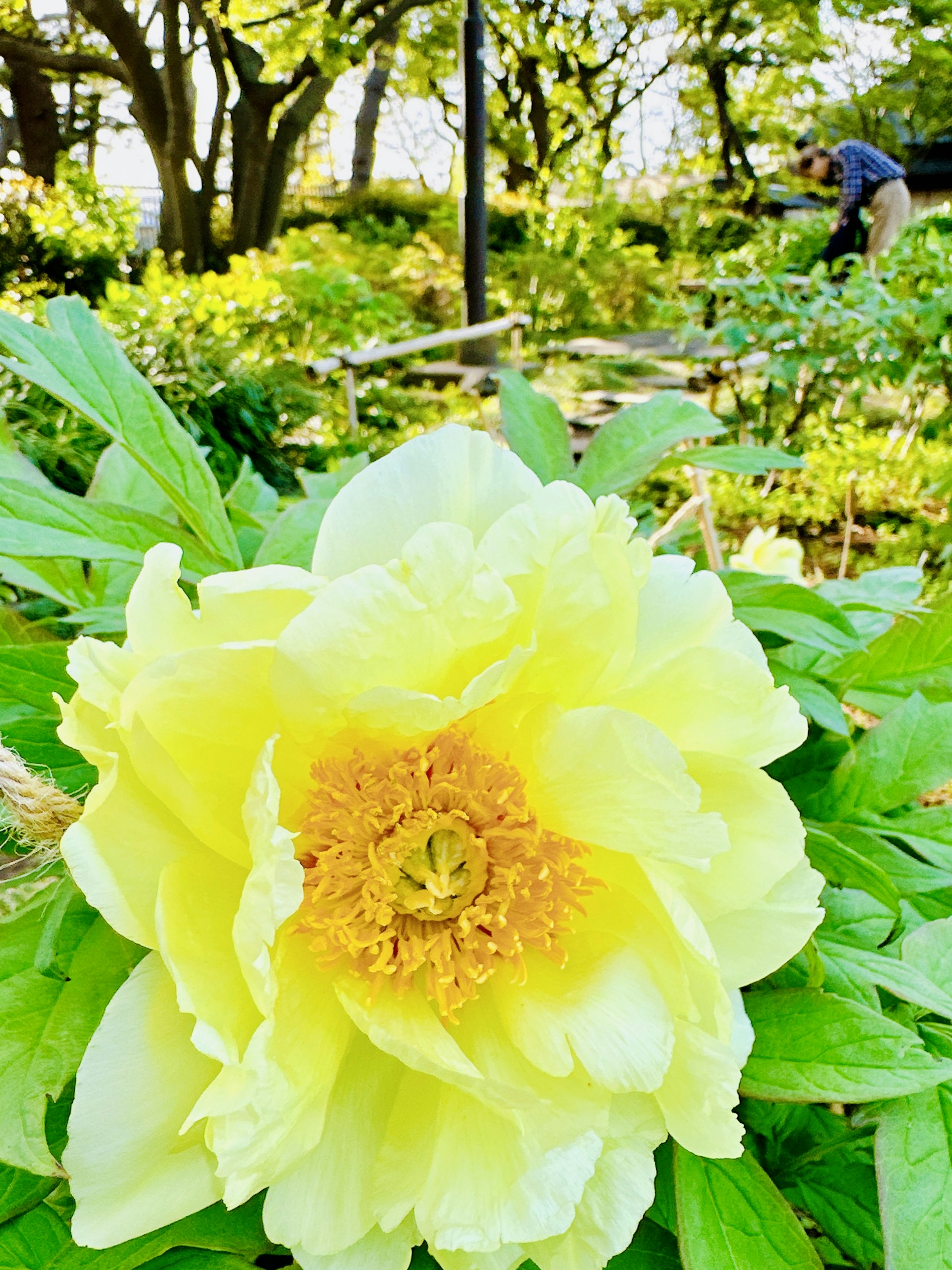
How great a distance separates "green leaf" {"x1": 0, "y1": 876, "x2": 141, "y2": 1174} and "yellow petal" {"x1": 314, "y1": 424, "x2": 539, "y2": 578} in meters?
0.18

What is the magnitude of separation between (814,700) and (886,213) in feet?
25.5

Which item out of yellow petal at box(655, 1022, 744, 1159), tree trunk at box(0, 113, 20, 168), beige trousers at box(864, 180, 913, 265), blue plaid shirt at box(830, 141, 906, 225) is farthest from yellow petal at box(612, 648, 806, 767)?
tree trunk at box(0, 113, 20, 168)

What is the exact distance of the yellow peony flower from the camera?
34 centimetres

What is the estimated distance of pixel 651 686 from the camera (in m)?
0.40

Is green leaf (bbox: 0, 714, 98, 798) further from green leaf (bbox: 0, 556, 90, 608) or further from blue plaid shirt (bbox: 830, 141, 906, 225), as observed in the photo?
blue plaid shirt (bbox: 830, 141, 906, 225)

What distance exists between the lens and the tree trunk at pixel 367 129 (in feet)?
46.8

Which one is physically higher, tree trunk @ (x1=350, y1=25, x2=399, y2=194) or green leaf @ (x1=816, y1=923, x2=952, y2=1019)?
tree trunk @ (x1=350, y1=25, x2=399, y2=194)

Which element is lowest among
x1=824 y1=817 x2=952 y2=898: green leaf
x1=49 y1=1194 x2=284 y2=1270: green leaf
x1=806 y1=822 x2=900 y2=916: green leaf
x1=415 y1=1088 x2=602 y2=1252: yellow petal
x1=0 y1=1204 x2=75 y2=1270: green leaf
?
x1=0 y1=1204 x2=75 y2=1270: green leaf

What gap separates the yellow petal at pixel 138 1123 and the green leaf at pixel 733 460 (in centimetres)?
44

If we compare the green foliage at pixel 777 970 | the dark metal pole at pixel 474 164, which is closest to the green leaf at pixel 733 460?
the green foliage at pixel 777 970

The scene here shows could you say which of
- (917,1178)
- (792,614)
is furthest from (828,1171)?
(792,614)

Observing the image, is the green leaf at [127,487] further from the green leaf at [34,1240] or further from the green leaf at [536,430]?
the green leaf at [34,1240]

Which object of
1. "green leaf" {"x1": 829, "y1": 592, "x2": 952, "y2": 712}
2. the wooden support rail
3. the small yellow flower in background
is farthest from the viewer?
the wooden support rail

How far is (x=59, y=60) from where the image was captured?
10133 millimetres
